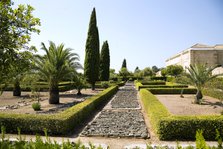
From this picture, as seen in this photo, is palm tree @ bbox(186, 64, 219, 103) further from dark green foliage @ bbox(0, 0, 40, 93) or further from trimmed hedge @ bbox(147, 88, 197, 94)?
dark green foliage @ bbox(0, 0, 40, 93)

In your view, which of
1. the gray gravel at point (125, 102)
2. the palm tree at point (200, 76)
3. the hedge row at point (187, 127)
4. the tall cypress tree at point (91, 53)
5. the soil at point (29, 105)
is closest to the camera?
the hedge row at point (187, 127)

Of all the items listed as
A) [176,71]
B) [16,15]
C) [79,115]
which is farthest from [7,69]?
[176,71]

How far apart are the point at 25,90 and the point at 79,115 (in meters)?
16.7

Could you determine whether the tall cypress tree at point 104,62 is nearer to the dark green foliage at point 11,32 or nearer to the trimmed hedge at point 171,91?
the trimmed hedge at point 171,91

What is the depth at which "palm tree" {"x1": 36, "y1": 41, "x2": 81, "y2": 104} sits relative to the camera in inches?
500

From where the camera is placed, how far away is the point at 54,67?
12.9m

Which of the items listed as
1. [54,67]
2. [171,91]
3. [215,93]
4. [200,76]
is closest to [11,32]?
[54,67]

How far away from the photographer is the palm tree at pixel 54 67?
12.7m

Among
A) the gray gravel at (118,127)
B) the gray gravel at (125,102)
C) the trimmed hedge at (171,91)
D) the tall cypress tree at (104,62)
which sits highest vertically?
the tall cypress tree at (104,62)

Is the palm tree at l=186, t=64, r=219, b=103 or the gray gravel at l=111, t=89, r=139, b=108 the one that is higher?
the palm tree at l=186, t=64, r=219, b=103

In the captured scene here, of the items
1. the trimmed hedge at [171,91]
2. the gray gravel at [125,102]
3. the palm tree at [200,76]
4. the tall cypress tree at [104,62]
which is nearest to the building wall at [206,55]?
the tall cypress tree at [104,62]

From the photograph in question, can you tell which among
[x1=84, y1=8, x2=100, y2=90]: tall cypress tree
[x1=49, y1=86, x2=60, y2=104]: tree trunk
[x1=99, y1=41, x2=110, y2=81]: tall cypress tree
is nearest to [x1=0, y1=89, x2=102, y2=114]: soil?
[x1=49, y1=86, x2=60, y2=104]: tree trunk

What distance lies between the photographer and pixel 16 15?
14.6 ft

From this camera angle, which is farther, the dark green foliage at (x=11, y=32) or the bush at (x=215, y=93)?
the bush at (x=215, y=93)
